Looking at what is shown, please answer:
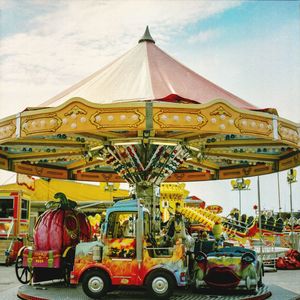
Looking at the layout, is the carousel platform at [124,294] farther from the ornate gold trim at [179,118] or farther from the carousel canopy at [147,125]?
the ornate gold trim at [179,118]

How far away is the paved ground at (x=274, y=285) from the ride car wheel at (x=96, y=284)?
413 millimetres

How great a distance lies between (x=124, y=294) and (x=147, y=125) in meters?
3.23

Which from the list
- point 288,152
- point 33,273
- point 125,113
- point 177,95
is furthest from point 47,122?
point 288,152

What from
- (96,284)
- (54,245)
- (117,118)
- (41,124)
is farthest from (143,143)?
(96,284)

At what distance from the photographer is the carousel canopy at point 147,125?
9031 millimetres

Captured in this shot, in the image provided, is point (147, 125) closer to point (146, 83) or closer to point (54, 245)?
point (146, 83)

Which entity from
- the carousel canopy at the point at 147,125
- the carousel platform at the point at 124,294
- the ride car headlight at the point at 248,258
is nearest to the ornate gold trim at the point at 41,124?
the carousel canopy at the point at 147,125

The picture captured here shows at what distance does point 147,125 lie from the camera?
887 centimetres

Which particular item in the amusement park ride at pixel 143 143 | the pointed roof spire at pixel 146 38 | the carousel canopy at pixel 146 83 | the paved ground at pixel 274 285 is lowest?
the paved ground at pixel 274 285

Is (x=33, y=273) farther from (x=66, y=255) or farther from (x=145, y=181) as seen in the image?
(x=145, y=181)

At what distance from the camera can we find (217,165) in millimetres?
16875

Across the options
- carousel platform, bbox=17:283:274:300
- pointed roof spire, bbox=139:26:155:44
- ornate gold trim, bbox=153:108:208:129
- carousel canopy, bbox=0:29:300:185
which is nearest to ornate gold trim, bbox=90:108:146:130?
carousel canopy, bbox=0:29:300:185

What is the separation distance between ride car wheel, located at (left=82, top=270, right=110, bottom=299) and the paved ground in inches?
16.2

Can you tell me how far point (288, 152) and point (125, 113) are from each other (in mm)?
6306
